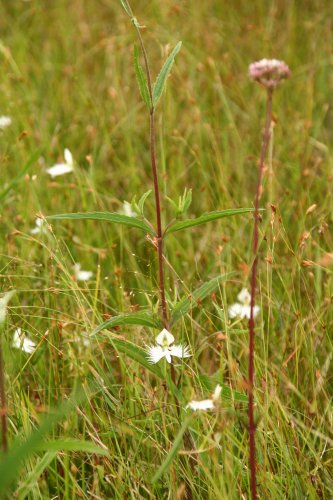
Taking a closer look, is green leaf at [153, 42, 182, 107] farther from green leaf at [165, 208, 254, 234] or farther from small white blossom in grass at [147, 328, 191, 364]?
small white blossom in grass at [147, 328, 191, 364]

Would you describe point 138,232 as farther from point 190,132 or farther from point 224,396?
point 224,396

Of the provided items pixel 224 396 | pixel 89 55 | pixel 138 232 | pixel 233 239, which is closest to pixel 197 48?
pixel 89 55

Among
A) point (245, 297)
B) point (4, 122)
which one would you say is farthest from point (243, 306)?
point (4, 122)

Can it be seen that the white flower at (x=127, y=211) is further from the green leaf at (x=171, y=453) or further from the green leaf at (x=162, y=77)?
the green leaf at (x=171, y=453)

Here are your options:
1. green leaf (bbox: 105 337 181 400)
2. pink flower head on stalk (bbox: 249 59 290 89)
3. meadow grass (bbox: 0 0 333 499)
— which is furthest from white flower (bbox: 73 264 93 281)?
pink flower head on stalk (bbox: 249 59 290 89)

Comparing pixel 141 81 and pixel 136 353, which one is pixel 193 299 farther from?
pixel 141 81

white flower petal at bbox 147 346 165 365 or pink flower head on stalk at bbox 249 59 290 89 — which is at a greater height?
pink flower head on stalk at bbox 249 59 290 89
